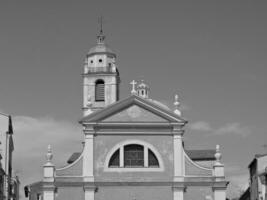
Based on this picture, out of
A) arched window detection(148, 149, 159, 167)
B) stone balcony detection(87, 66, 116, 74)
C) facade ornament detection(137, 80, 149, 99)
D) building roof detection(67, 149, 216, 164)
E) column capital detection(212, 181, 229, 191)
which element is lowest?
column capital detection(212, 181, 229, 191)

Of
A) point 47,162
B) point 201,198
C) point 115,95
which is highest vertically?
point 115,95

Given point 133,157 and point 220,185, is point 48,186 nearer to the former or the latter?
point 133,157

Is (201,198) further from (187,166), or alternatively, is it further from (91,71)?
(91,71)

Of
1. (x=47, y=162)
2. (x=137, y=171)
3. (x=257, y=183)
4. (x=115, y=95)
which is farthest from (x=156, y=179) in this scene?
(x=115, y=95)

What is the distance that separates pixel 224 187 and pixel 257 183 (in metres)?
17.0

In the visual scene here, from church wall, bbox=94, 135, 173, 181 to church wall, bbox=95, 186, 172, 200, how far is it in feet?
1.55

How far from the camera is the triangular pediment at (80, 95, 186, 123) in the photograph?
106ft

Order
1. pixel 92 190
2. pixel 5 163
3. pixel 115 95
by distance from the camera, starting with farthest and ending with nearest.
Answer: pixel 115 95 < pixel 5 163 < pixel 92 190

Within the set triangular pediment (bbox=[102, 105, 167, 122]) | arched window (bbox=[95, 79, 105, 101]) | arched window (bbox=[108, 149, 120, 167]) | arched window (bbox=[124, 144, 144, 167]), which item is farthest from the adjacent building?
arched window (bbox=[95, 79, 105, 101])

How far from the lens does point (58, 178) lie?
3169 centimetres

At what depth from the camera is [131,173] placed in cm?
3198

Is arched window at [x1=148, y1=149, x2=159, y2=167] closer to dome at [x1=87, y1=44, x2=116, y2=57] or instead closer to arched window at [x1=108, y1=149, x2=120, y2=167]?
arched window at [x1=108, y1=149, x2=120, y2=167]

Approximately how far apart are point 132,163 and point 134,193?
5.35ft

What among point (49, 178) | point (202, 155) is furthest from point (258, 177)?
point (49, 178)
